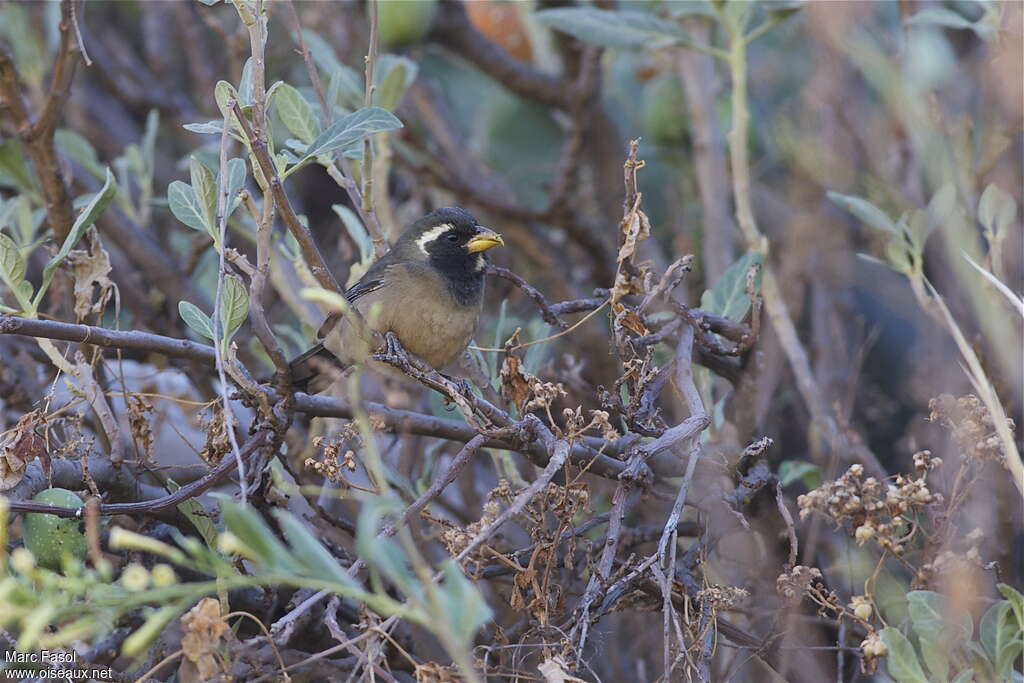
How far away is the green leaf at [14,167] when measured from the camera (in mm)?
4039

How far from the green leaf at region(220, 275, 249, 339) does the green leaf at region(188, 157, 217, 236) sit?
0.46 ft

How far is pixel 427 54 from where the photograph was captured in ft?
21.0

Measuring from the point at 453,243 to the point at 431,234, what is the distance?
10 centimetres

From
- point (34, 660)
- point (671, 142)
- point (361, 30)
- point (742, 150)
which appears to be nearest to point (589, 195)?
point (671, 142)

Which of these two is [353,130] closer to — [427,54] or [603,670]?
[603,670]

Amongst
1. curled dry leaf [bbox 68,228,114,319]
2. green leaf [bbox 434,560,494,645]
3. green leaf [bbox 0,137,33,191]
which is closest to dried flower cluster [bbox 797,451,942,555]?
green leaf [bbox 434,560,494,645]

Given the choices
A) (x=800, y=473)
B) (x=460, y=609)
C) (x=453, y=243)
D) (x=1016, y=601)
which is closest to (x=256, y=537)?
(x=460, y=609)

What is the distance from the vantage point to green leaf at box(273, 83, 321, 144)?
3.12 metres

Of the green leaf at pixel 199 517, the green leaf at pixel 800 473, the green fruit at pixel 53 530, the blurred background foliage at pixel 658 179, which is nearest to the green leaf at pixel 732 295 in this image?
the blurred background foliage at pixel 658 179

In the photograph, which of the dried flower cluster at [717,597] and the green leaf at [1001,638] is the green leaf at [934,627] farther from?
the dried flower cluster at [717,597]

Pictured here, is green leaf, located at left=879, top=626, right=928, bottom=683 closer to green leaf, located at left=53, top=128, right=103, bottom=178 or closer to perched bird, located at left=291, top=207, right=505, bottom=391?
perched bird, located at left=291, top=207, right=505, bottom=391

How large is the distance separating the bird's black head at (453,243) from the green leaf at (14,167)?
1.41 metres

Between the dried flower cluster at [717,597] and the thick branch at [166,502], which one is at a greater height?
the thick branch at [166,502]

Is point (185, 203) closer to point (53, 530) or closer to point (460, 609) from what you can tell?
point (53, 530)
